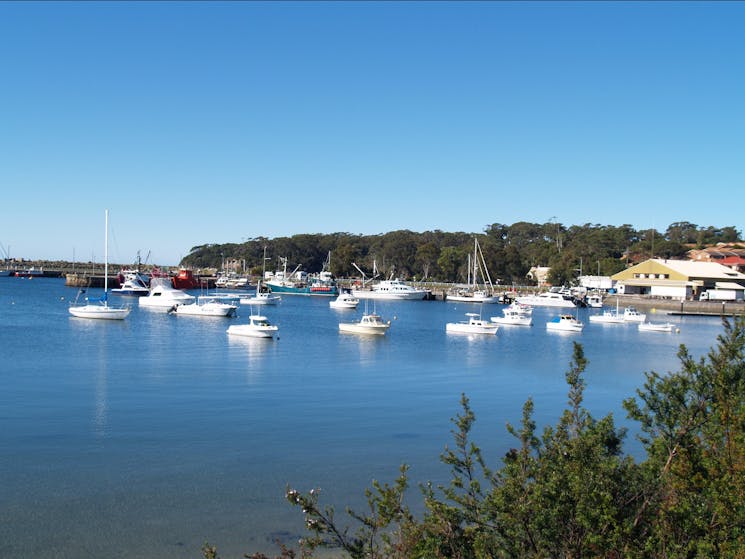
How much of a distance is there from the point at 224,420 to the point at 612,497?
16.9m

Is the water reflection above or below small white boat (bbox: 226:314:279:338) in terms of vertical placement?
below

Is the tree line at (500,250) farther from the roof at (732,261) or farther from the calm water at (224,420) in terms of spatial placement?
the calm water at (224,420)

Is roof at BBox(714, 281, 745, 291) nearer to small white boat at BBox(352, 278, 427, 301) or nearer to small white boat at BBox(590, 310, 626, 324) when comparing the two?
small white boat at BBox(590, 310, 626, 324)

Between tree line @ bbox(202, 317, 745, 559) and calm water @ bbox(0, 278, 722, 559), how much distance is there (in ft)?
19.0

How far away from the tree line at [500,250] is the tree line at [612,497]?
122089mm

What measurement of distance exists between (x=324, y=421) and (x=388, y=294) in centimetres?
8944

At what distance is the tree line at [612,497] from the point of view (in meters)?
7.42

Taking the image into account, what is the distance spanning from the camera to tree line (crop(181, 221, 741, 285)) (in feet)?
445

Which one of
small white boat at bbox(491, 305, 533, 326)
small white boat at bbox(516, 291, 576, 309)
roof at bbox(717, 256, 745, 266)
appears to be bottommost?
small white boat at bbox(491, 305, 533, 326)

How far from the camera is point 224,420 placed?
2256 centimetres

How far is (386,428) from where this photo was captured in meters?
22.1

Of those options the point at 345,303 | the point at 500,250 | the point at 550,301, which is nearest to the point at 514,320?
the point at 345,303

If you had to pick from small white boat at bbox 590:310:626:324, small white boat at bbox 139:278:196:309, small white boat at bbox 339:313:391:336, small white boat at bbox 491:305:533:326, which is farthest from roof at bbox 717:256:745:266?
small white boat at bbox 139:278:196:309

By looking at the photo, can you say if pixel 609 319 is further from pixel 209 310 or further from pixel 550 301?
pixel 209 310
